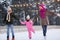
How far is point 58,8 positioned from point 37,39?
23.0 feet

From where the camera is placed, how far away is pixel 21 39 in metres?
11.8

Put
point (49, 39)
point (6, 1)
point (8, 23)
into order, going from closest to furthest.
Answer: point (8, 23) < point (49, 39) < point (6, 1)

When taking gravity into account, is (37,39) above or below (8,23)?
below

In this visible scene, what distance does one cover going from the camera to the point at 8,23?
35.9 ft

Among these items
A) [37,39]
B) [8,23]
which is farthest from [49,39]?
[8,23]

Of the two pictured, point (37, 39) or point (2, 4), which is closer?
point (37, 39)

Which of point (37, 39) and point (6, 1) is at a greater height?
point (6, 1)

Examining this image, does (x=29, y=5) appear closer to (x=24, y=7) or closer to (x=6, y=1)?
(x=24, y=7)

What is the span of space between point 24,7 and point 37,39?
6.75 metres

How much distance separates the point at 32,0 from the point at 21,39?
6.67 m

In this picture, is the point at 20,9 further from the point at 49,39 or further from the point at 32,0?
the point at 49,39

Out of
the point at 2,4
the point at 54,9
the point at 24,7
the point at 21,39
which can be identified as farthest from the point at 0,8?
the point at 21,39

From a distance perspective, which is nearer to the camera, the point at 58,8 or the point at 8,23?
the point at 8,23

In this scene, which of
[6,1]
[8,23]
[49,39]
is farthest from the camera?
[6,1]
